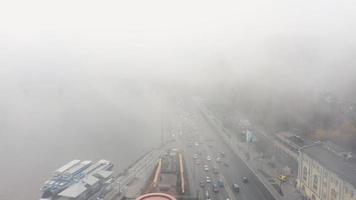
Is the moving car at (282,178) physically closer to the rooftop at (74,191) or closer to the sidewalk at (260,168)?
the sidewalk at (260,168)

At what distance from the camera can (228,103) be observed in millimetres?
31156

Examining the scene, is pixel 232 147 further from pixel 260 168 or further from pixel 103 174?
pixel 103 174

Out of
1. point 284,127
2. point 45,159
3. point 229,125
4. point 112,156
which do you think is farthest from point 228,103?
point 45,159

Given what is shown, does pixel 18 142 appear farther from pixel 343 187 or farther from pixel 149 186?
pixel 343 187

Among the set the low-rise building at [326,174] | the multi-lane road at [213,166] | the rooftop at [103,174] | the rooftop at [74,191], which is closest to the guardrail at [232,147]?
the multi-lane road at [213,166]

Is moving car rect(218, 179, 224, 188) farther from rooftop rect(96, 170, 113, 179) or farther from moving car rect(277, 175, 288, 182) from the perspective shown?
rooftop rect(96, 170, 113, 179)

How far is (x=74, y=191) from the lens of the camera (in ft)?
45.9

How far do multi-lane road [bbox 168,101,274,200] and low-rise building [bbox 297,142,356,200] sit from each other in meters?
1.46

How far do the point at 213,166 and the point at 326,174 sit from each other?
21.1 feet

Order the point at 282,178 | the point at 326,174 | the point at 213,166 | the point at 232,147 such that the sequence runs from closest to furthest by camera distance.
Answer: the point at 326,174, the point at 282,178, the point at 213,166, the point at 232,147

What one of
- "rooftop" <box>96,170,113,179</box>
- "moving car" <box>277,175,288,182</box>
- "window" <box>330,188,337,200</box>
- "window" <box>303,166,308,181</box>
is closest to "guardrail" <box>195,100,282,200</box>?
"moving car" <box>277,175,288,182</box>

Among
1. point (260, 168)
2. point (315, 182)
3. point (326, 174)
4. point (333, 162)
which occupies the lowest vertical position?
point (260, 168)

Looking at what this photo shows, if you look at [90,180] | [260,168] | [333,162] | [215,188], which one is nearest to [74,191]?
Result: [90,180]

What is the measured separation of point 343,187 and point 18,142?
2143cm
